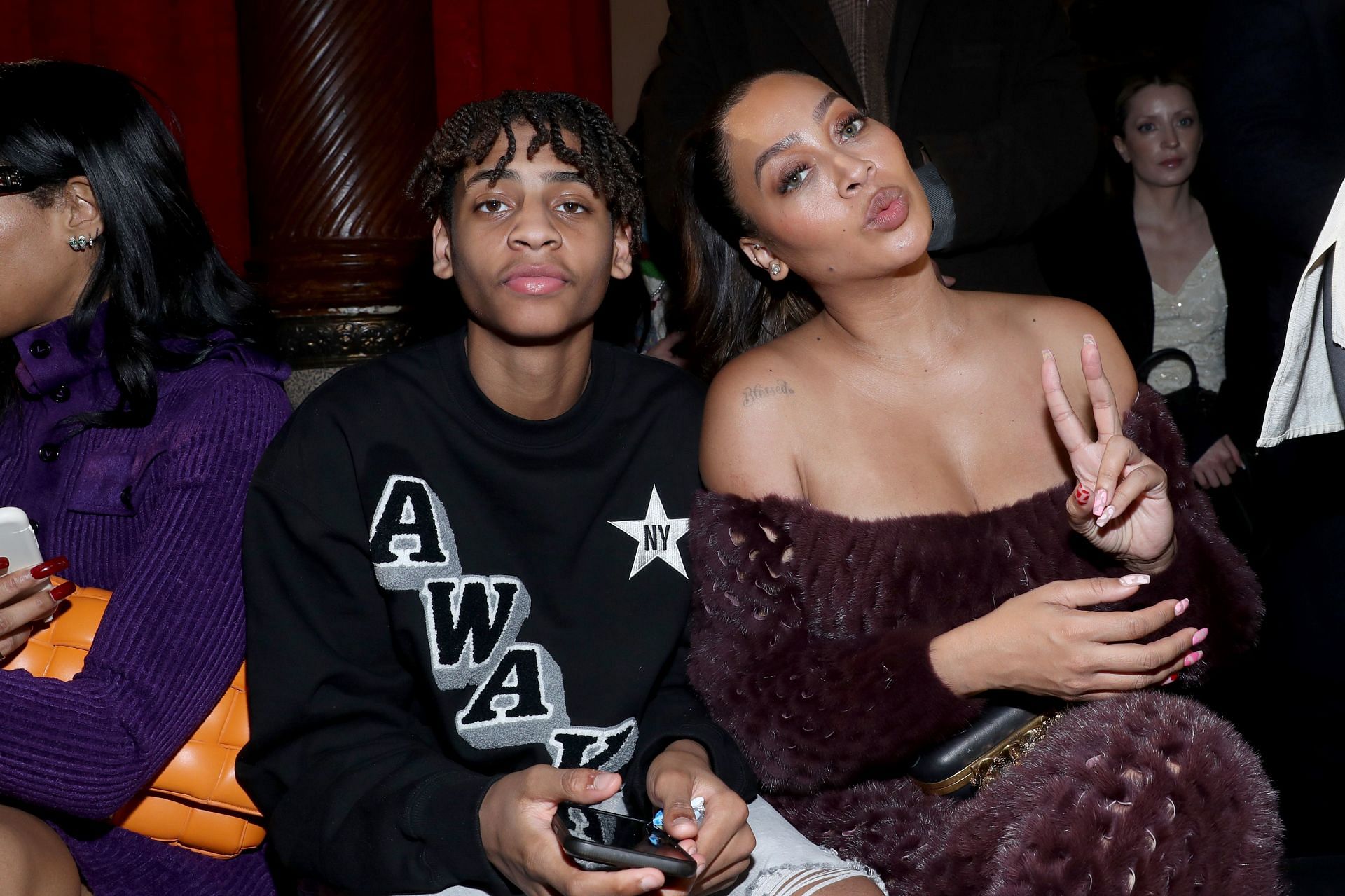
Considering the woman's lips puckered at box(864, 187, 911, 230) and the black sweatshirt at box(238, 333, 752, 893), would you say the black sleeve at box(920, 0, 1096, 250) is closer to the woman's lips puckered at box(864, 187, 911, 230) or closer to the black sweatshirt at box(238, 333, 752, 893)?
the woman's lips puckered at box(864, 187, 911, 230)

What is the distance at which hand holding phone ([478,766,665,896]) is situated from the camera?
4.17 ft

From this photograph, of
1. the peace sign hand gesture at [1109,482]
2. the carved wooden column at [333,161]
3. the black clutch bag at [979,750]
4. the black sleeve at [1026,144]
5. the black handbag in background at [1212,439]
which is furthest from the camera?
the black handbag in background at [1212,439]

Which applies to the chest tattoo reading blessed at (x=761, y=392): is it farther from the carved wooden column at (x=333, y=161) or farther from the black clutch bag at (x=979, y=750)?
the carved wooden column at (x=333, y=161)

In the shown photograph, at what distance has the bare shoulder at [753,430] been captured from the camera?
1758 mm

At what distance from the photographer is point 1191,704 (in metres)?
1.49

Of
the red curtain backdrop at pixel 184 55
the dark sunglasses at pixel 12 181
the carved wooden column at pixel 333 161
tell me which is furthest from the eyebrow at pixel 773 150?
the red curtain backdrop at pixel 184 55

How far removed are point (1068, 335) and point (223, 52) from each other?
3304 mm

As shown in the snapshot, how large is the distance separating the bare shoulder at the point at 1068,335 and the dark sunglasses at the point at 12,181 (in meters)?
1.57

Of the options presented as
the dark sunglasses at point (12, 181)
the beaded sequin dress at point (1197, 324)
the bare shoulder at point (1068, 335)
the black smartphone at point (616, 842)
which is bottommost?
the black smartphone at point (616, 842)

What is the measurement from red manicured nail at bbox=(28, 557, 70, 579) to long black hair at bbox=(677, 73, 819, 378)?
1102 mm

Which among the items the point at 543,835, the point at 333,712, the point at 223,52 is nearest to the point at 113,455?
the point at 333,712

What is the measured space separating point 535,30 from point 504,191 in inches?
108

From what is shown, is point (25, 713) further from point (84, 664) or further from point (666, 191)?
point (666, 191)

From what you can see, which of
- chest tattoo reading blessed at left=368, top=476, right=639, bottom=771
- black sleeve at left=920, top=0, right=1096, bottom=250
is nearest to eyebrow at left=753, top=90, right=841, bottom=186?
black sleeve at left=920, top=0, right=1096, bottom=250
